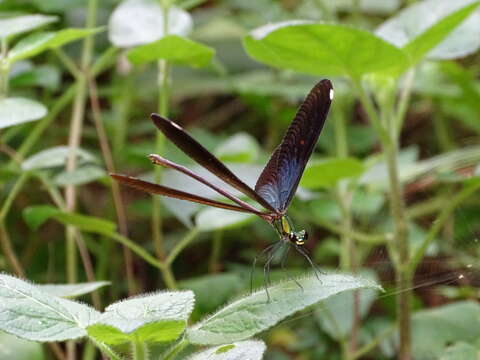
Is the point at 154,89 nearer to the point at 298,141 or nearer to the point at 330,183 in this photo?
the point at 330,183

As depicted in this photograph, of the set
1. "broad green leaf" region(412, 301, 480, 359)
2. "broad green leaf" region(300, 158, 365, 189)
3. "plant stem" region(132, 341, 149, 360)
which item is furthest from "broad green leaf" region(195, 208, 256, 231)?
"plant stem" region(132, 341, 149, 360)

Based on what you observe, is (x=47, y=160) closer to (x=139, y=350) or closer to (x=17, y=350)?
(x=17, y=350)

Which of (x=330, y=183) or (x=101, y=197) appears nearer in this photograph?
(x=330, y=183)

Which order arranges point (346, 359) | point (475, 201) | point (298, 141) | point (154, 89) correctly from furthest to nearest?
point (154, 89) < point (475, 201) < point (346, 359) < point (298, 141)

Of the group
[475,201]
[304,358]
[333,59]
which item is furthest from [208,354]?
[475,201]

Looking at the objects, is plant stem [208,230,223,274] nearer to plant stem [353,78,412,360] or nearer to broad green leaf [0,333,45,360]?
plant stem [353,78,412,360]

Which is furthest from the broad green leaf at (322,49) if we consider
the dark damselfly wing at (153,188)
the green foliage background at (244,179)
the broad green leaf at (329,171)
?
the dark damselfly wing at (153,188)

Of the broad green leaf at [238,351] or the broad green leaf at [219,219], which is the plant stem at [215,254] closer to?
the broad green leaf at [219,219]
